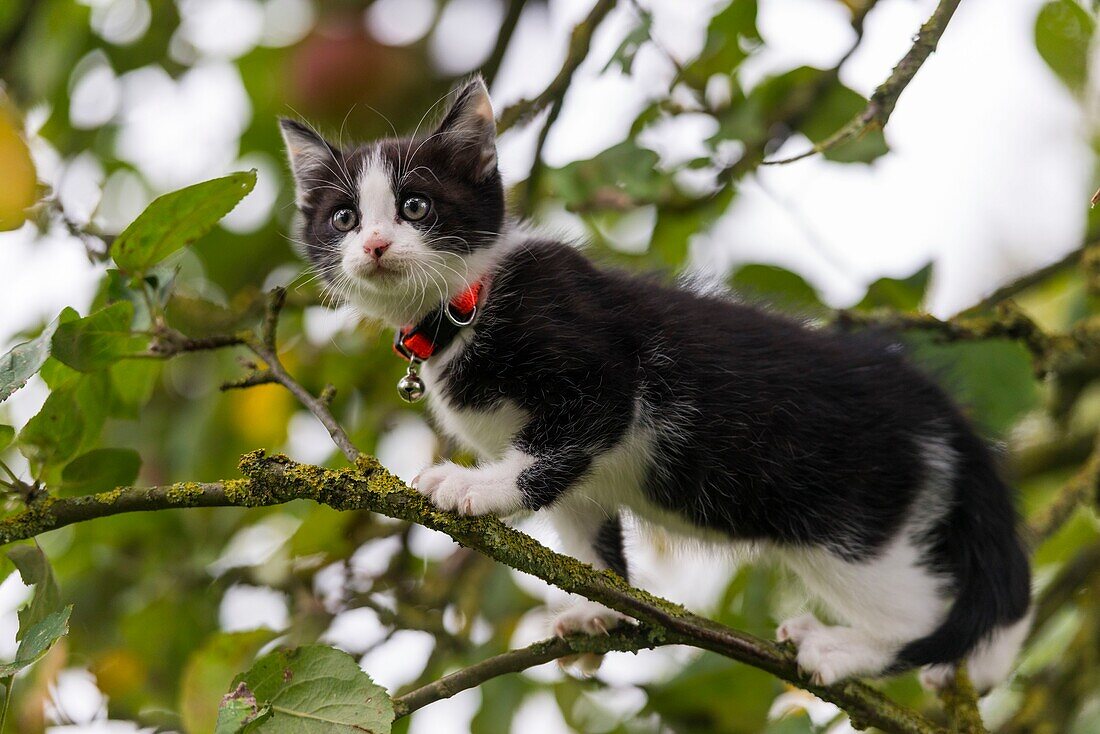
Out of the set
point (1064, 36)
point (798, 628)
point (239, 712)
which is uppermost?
point (1064, 36)

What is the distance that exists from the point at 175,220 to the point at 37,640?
89 centimetres

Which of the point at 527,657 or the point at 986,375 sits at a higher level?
the point at 986,375

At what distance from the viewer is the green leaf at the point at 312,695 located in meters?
2.01

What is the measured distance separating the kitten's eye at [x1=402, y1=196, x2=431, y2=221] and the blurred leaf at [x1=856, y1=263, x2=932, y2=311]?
1539 millimetres

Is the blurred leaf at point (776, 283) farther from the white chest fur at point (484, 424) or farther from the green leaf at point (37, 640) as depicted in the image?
the green leaf at point (37, 640)

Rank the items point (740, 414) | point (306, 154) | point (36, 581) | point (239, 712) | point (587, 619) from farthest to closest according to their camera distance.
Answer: point (306, 154)
point (740, 414)
point (587, 619)
point (36, 581)
point (239, 712)

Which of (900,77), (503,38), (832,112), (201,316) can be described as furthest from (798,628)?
(503,38)

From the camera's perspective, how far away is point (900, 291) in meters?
3.58

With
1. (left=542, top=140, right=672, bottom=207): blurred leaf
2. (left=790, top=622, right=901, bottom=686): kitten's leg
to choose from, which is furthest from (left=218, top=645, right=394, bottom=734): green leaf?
(left=542, top=140, right=672, bottom=207): blurred leaf

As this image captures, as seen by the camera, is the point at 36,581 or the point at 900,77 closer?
the point at 36,581

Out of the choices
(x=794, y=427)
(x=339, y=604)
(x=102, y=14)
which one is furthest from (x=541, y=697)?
(x=102, y=14)

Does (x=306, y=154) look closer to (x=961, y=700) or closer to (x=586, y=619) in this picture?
(x=586, y=619)

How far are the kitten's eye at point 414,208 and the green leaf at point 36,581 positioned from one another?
45.5 inches

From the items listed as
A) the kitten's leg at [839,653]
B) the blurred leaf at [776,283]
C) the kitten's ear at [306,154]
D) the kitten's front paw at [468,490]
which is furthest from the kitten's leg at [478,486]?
the blurred leaf at [776,283]
